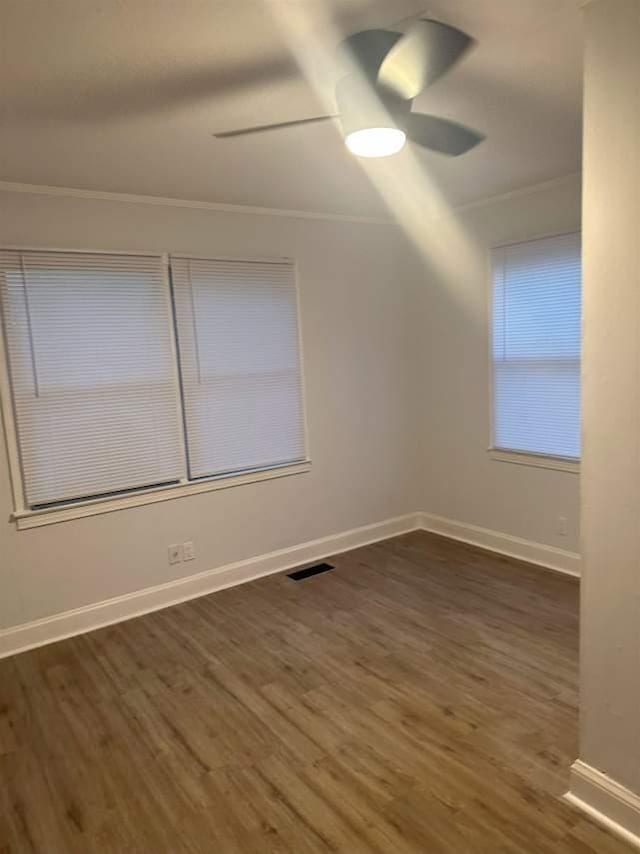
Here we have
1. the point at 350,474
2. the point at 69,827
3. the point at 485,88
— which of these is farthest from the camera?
the point at 350,474

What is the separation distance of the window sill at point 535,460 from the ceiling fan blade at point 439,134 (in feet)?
7.16

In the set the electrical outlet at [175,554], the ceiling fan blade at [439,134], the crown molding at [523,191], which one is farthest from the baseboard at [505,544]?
the ceiling fan blade at [439,134]

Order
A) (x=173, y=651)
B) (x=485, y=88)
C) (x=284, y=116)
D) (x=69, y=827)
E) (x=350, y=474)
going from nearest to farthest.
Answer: (x=69, y=827), (x=485, y=88), (x=284, y=116), (x=173, y=651), (x=350, y=474)

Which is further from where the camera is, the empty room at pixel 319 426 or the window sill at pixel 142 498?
the window sill at pixel 142 498

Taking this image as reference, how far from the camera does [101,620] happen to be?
3.41 metres

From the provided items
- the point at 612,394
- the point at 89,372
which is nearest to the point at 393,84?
the point at 612,394

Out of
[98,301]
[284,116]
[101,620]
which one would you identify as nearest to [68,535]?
[101,620]

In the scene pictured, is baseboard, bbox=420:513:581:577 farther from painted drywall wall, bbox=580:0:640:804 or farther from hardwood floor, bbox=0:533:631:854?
painted drywall wall, bbox=580:0:640:804

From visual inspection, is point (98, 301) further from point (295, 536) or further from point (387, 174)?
point (295, 536)

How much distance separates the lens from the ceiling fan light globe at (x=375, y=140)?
197cm

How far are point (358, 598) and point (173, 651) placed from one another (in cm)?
114

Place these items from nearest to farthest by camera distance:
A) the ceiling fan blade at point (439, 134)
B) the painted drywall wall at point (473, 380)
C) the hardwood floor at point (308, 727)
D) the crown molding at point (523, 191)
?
the hardwood floor at point (308, 727), the ceiling fan blade at point (439, 134), the crown molding at point (523, 191), the painted drywall wall at point (473, 380)

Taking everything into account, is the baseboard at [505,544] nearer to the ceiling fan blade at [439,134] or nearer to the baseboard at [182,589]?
the baseboard at [182,589]

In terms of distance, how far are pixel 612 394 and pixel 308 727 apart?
1767 mm
